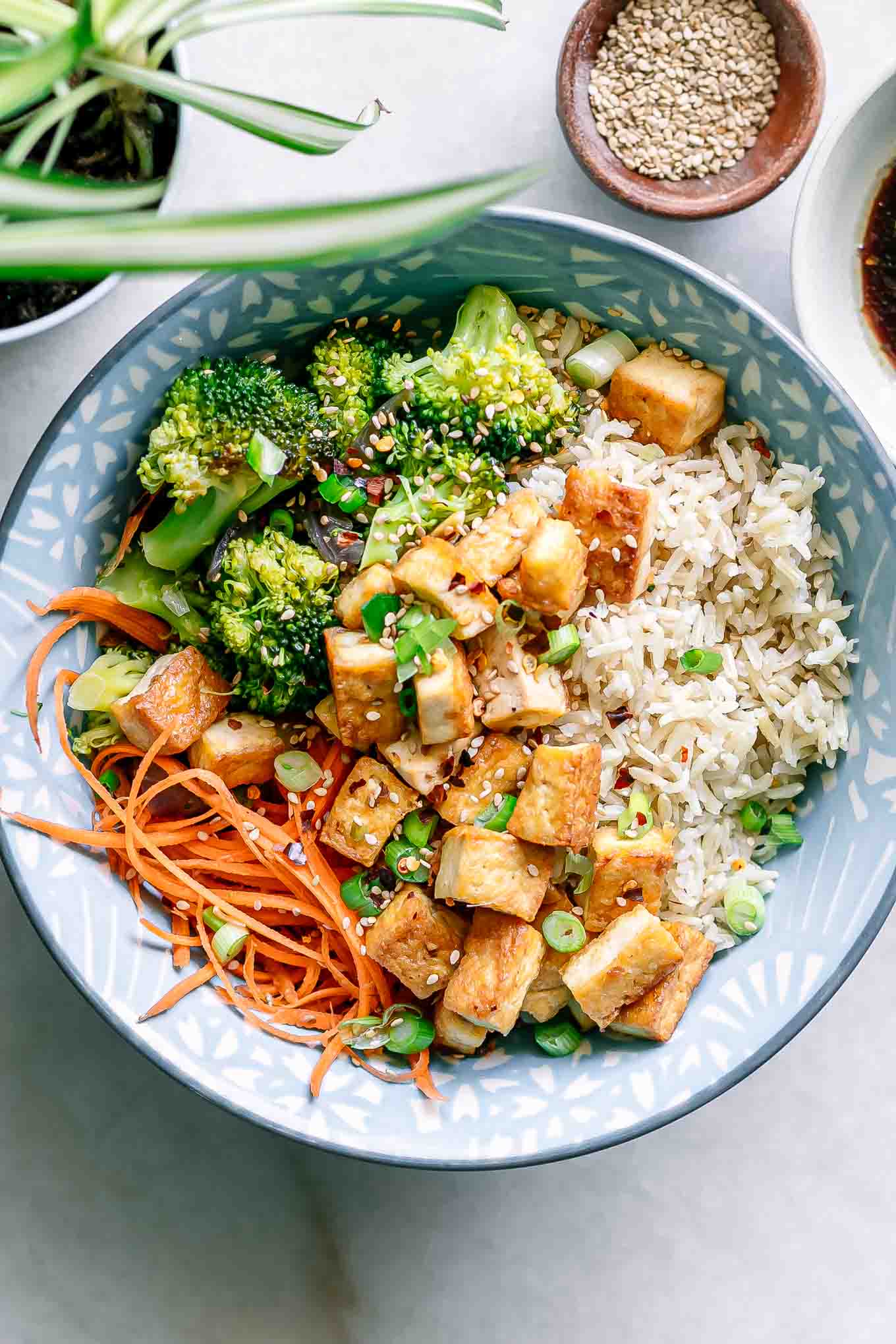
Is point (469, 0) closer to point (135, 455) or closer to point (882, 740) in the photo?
point (135, 455)

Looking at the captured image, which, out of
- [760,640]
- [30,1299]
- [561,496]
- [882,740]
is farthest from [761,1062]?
[30,1299]

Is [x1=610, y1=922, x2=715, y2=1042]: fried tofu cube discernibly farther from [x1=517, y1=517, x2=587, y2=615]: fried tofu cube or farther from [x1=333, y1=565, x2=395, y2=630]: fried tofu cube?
[x1=333, y1=565, x2=395, y2=630]: fried tofu cube

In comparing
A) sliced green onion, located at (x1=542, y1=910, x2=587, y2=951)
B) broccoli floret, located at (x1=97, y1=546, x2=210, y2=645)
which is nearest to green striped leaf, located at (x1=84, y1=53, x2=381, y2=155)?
broccoli floret, located at (x1=97, y1=546, x2=210, y2=645)

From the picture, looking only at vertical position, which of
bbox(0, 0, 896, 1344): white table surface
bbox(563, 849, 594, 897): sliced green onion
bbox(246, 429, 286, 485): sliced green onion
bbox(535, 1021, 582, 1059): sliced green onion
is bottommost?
bbox(0, 0, 896, 1344): white table surface

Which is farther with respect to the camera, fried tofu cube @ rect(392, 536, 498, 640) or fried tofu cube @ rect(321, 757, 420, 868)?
fried tofu cube @ rect(321, 757, 420, 868)

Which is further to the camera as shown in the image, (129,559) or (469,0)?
(129,559)

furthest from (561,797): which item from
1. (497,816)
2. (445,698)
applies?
(445,698)

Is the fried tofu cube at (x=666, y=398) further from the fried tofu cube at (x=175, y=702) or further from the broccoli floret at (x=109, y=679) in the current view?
the broccoli floret at (x=109, y=679)

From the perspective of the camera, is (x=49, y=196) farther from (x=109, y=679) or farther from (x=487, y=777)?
(x=487, y=777)
